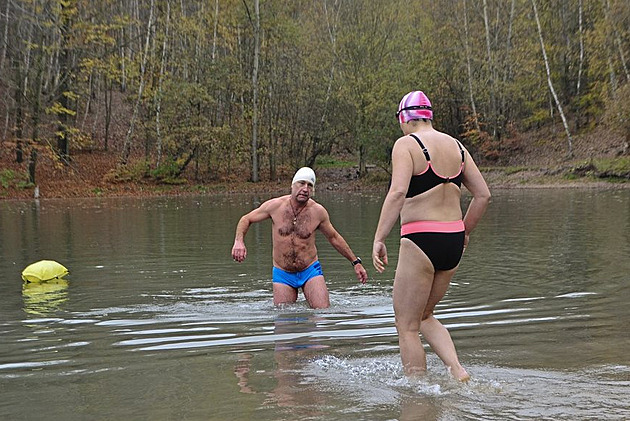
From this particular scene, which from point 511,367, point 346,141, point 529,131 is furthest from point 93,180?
point 511,367

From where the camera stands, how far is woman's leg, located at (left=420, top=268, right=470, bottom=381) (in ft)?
17.3

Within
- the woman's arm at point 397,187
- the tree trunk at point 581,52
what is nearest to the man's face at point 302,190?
the woman's arm at point 397,187

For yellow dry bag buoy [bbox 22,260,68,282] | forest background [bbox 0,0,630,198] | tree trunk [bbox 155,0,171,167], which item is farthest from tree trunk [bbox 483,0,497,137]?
yellow dry bag buoy [bbox 22,260,68,282]

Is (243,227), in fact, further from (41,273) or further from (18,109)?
(18,109)

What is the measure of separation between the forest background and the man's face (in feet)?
88.9

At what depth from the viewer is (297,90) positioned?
42562mm

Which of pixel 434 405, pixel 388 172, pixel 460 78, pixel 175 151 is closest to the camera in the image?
pixel 434 405

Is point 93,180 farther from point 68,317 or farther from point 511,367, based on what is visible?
point 511,367

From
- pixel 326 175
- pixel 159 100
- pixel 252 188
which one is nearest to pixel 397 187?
pixel 252 188

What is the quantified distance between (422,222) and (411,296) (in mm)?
475

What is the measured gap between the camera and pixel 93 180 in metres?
37.1

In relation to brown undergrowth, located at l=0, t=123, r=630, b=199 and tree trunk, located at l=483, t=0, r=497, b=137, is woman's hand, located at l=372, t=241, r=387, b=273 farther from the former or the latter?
tree trunk, located at l=483, t=0, r=497, b=137

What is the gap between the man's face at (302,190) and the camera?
8.95 m

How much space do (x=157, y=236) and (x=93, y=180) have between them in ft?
66.6
